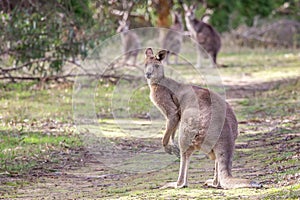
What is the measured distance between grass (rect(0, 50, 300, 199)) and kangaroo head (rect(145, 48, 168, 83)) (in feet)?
3.30

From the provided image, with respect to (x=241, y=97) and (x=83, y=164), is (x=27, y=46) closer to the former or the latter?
(x=241, y=97)

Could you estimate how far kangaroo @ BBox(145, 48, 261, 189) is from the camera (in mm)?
6055

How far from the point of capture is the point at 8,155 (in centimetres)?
814

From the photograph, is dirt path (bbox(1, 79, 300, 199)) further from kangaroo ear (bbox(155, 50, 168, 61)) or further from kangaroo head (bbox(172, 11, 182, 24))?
kangaroo head (bbox(172, 11, 182, 24))

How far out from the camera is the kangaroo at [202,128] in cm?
605

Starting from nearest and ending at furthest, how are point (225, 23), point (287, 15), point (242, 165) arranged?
1. point (242, 165)
2. point (225, 23)
3. point (287, 15)

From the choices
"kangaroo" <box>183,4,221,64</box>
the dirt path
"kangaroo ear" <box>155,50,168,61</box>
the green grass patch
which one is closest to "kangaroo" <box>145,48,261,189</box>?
"kangaroo ear" <box>155,50,168,61</box>

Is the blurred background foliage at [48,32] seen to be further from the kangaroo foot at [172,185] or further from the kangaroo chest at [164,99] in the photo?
the kangaroo foot at [172,185]

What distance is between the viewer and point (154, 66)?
6.85 m

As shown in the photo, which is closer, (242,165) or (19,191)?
(19,191)

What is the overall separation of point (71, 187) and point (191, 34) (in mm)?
11857

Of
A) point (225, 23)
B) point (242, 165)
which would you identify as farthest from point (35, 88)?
point (225, 23)

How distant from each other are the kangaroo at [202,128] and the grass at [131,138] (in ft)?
0.44

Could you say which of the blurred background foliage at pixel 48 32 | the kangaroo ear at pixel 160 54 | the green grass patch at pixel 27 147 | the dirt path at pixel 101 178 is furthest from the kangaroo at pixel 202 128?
the blurred background foliage at pixel 48 32
